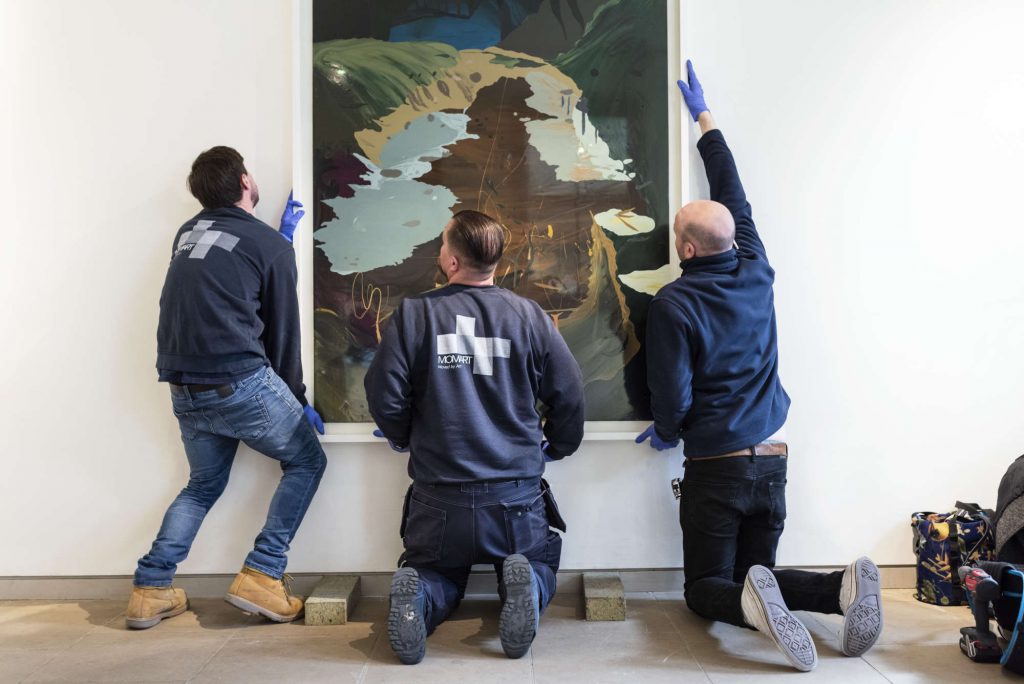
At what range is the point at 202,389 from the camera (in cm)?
292

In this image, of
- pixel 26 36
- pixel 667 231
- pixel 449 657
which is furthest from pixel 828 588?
pixel 26 36

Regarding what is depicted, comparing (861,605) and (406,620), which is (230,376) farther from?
(861,605)

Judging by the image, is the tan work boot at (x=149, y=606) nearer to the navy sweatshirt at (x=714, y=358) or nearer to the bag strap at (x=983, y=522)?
the navy sweatshirt at (x=714, y=358)

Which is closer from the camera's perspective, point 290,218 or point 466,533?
point 466,533

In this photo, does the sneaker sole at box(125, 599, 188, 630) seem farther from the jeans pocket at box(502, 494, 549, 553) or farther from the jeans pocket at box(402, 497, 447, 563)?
the jeans pocket at box(502, 494, 549, 553)

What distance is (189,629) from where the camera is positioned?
2.88 metres

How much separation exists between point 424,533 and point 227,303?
40.1 inches

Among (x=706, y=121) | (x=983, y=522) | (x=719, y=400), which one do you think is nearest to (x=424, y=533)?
(x=719, y=400)

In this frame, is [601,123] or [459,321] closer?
[459,321]

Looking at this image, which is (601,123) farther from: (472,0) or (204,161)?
(204,161)

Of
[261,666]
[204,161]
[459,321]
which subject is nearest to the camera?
[261,666]

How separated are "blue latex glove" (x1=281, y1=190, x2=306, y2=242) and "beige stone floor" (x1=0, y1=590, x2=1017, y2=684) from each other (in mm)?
1376

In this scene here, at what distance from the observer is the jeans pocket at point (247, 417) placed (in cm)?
292

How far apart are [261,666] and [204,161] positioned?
5.53ft
